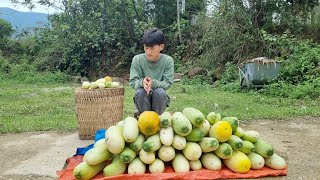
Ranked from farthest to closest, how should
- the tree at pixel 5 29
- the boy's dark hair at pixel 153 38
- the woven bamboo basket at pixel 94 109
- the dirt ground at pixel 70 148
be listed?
the tree at pixel 5 29 → the woven bamboo basket at pixel 94 109 → the boy's dark hair at pixel 153 38 → the dirt ground at pixel 70 148

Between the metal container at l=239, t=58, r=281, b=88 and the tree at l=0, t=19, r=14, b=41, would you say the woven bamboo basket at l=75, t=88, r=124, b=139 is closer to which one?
the metal container at l=239, t=58, r=281, b=88

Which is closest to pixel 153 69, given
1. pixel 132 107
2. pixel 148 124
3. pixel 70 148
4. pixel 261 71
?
A: pixel 70 148

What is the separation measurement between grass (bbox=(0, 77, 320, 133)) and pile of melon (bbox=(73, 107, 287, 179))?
1.93 metres

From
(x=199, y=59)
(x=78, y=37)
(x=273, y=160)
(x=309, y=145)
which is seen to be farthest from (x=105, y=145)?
(x=78, y=37)

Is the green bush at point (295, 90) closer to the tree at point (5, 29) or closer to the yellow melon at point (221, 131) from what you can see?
the yellow melon at point (221, 131)

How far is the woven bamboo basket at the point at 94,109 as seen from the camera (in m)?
4.73

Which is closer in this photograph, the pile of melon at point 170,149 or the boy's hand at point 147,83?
the pile of melon at point 170,149

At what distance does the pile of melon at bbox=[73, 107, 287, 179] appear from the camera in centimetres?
298

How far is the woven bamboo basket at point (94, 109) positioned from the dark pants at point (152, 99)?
2.25 feet

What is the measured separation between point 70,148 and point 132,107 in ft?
10.5

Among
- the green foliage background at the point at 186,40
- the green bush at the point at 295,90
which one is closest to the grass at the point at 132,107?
the green bush at the point at 295,90

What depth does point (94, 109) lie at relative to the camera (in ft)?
15.6

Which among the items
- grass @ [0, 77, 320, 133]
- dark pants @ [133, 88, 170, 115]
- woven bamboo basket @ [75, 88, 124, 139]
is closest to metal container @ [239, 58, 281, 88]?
grass @ [0, 77, 320, 133]

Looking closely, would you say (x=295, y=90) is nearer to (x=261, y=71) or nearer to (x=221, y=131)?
(x=261, y=71)
